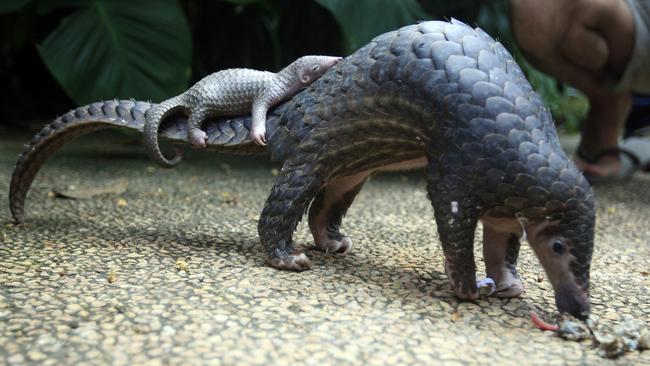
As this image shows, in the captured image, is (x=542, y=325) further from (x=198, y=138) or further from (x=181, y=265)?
(x=198, y=138)

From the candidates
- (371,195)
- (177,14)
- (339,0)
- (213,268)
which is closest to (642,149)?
(371,195)

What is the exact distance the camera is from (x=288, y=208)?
6.41ft

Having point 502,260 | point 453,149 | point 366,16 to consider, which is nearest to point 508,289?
point 502,260

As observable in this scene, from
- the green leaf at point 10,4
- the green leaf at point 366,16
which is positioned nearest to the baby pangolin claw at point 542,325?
the green leaf at point 366,16

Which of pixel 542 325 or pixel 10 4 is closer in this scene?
pixel 542 325

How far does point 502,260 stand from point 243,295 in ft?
A: 2.52

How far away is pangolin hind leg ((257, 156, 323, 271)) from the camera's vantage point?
195 centimetres

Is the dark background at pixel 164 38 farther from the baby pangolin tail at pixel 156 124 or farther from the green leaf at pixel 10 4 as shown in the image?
the baby pangolin tail at pixel 156 124

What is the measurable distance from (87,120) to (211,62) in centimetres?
300

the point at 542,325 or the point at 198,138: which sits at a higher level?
the point at 198,138

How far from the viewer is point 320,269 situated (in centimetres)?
202

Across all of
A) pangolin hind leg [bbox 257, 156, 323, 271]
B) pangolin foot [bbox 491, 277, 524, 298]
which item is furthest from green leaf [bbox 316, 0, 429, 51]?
pangolin foot [bbox 491, 277, 524, 298]

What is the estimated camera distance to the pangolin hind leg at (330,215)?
222 cm

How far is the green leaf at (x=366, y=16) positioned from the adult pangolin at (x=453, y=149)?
1.55 m
